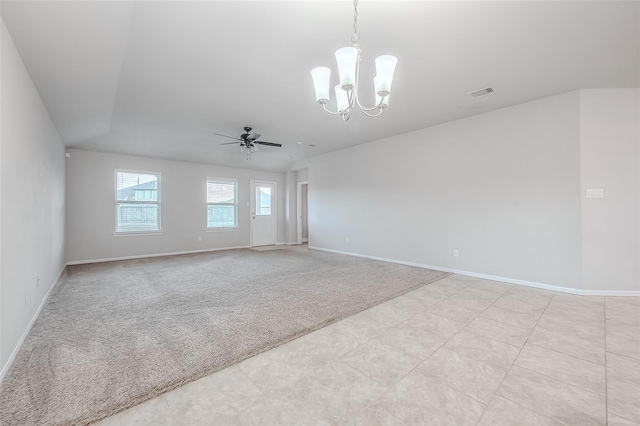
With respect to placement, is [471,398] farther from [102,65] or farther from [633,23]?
[102,65]

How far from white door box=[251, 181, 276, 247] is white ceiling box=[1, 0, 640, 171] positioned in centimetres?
403

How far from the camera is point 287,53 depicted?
2576 mm

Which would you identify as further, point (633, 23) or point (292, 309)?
point (292, 309)

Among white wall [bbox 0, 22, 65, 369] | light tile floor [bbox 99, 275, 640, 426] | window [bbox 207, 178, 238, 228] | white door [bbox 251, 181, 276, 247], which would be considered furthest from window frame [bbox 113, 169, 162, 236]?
light tile floor [bbox 99, 275, 640, 426]

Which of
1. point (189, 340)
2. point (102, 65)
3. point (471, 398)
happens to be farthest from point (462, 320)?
point (102, 65)

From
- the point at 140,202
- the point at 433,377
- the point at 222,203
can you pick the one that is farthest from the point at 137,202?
the point at 433,377

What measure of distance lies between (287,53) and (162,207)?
5511 mm

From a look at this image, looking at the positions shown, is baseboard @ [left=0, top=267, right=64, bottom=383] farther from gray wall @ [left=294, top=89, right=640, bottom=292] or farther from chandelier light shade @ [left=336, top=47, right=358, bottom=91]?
gray wall @ [left=294, top=89, right=640, bottom=292]

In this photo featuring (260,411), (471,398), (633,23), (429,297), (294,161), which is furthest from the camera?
(294,161)

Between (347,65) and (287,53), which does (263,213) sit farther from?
(347,65)

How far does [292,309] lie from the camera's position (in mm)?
2941

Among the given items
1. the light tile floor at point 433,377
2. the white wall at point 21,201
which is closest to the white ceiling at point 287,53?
the white wall at point 21,201

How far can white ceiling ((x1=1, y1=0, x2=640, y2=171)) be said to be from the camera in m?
2.02

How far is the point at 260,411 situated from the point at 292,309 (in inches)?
58.6
